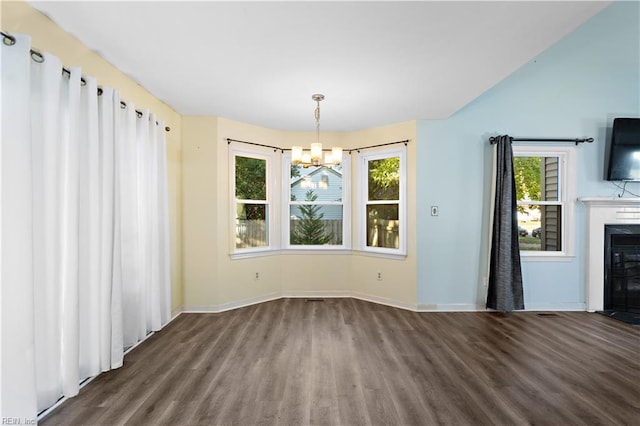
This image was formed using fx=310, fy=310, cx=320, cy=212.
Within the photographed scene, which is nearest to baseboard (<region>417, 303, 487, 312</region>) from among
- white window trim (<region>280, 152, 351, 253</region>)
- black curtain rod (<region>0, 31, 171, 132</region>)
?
white window trim (<region>280, 152, 351, 253</region>)

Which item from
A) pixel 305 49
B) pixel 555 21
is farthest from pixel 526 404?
pixel 305 49

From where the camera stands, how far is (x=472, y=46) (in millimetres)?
2361

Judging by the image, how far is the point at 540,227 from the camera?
4.46 metres

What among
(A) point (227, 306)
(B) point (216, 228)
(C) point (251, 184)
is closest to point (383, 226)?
(C) point (251, 184)

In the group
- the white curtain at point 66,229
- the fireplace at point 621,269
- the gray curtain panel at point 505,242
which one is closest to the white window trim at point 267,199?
the white curtain at point 66,229

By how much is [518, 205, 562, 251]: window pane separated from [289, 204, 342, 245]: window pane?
2651 mm

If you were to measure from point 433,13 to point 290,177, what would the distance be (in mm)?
3292

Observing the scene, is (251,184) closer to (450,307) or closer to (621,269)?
(450,307)

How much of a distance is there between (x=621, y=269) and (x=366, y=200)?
3.65m

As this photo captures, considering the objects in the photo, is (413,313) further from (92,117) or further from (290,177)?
(92,117)

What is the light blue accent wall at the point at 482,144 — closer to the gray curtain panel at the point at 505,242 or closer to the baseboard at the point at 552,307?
the baseboard at the point at 552,307

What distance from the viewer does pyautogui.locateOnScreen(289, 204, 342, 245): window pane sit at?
5.01m

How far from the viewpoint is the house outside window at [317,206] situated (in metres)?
4.99

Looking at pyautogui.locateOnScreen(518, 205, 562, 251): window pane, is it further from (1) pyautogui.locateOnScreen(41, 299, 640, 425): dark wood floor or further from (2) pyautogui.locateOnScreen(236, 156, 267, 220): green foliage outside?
(2) pyautogui.locateOnScreen(236, 156, 267, 220): green foliage outside
